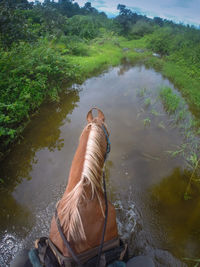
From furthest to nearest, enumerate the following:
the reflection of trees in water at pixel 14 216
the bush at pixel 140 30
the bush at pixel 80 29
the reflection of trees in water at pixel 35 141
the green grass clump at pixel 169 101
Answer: the bush at pixel 140 30
the bush at pixel 80 29
the green grass clump at pixel 169 101
the reflection of trees in water at pixel 35 141
the reflection of trees in water at pixel 14 216

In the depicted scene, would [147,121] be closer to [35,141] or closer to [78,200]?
[35,141]

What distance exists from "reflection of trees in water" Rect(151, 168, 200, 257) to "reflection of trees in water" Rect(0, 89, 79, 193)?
7.74ft

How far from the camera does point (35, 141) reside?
11.5 ft

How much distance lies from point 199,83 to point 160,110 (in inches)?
118

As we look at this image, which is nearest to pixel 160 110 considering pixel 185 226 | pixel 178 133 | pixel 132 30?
pixel 178 133

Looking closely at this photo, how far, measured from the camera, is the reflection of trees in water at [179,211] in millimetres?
1924

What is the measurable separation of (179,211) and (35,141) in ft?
10.7

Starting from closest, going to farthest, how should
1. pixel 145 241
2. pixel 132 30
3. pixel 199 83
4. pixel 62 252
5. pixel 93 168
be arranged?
pixel 62 252
pixel 93 168
pixel 145 241
pixel 199 83
pixel 132 30

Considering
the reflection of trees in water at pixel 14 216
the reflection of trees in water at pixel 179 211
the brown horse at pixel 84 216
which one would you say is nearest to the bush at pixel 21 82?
the reflection of trees in water at pixel 14 216

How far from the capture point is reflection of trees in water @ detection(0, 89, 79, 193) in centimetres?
277

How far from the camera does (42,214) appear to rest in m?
2.22

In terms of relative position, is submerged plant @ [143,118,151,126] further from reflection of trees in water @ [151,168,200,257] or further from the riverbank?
reflection of trees in water @ [151,168,200,257]

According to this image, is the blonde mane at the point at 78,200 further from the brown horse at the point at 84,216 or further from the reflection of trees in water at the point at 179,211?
the reflection of trees in water at the point at 179,211

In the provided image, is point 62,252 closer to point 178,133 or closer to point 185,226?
point 185,226
